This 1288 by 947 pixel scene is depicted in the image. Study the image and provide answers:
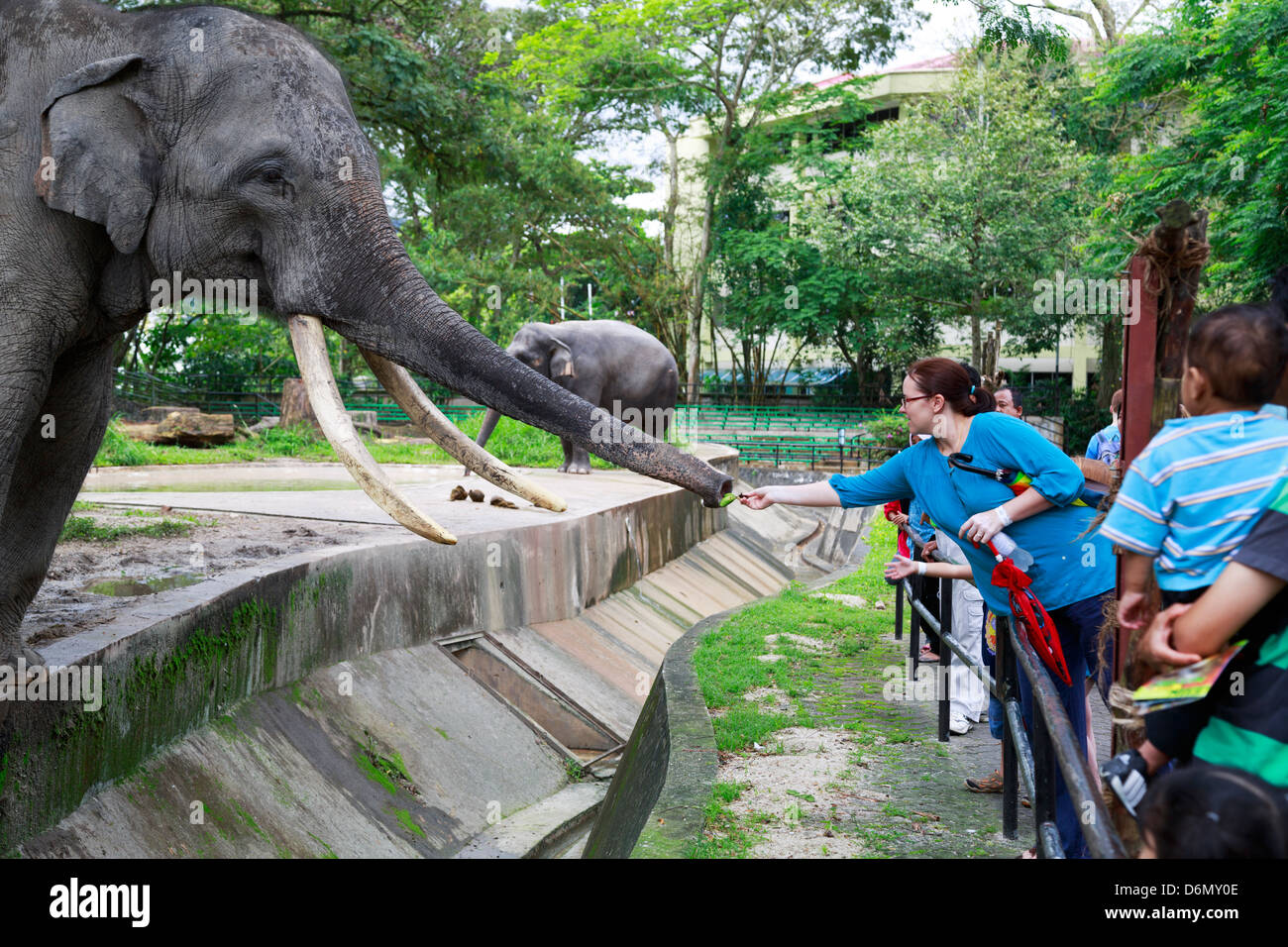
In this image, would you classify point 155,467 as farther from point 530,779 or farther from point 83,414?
point 83,414

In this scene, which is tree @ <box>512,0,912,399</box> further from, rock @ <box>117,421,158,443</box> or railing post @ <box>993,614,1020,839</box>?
railing post @ <box>993,614,1020,839</box>

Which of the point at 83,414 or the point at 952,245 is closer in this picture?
the point at 83,414

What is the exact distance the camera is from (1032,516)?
3.90m

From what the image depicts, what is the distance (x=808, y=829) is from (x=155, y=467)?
31.7ft

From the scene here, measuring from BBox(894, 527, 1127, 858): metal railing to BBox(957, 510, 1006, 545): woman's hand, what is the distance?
274mm

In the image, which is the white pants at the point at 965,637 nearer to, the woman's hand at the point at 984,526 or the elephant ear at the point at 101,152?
the woman's hand at the point at 984,526

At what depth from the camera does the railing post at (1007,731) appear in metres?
3.94

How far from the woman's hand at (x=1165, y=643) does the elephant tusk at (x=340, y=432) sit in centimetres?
219

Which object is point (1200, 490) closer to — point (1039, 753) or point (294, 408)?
point (1039, 753)

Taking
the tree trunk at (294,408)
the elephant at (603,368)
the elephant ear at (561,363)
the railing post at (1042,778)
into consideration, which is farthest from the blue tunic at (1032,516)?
the tree trunk at (294,408)

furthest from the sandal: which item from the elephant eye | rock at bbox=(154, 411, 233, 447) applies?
rock at bbox=(154, 411, 233, 447)

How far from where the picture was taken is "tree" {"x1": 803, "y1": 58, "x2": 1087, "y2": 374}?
2342 cm

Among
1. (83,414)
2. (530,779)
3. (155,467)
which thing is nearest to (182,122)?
(83,414)

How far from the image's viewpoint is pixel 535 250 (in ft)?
98.6
